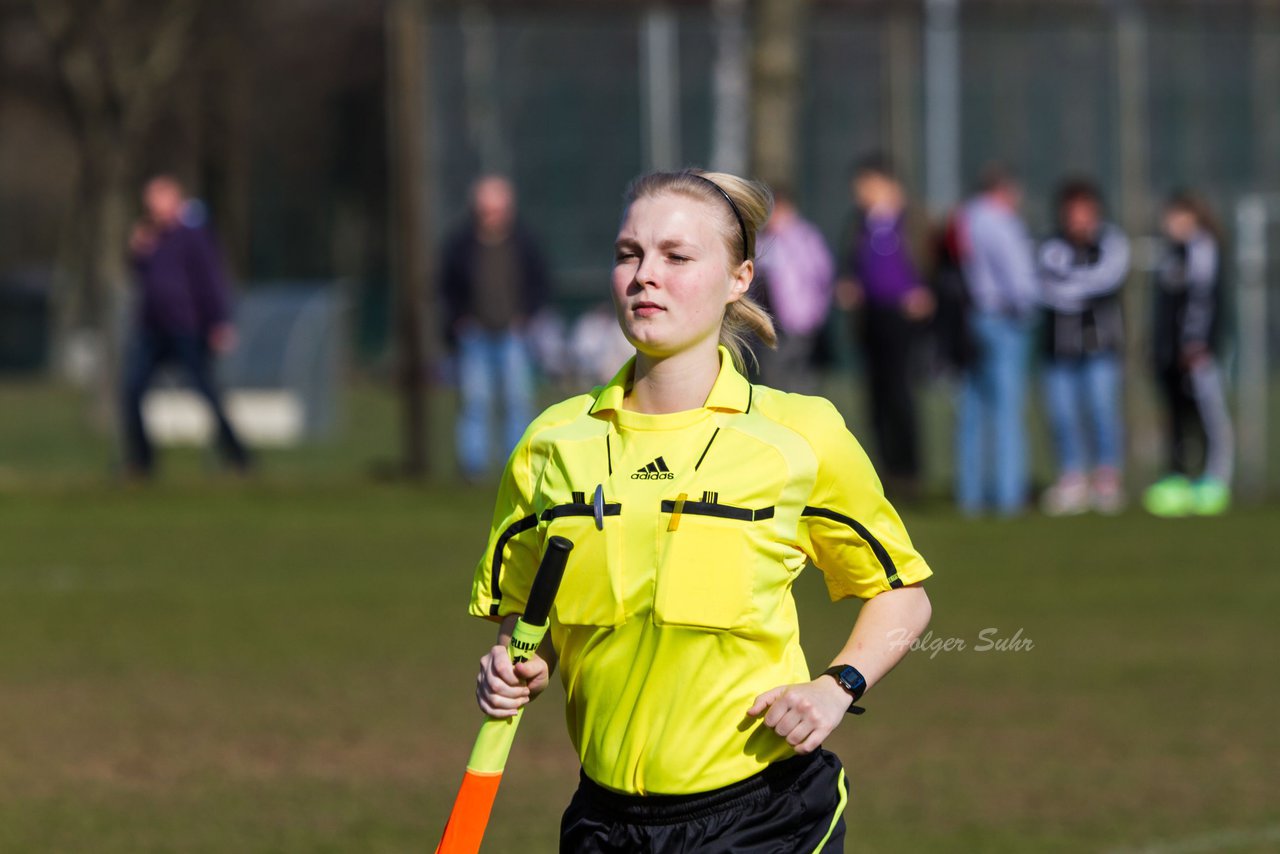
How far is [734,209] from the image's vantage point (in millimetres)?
3619

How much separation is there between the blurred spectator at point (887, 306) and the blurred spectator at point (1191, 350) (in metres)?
1.70

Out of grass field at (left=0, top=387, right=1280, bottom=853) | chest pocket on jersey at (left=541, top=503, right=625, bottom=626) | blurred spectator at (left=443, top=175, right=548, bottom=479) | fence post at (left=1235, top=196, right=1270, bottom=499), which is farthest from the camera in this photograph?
blurred spectator at (left=443, top=175, right=548, bottom=479)

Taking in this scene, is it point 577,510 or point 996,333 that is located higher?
point 577,510

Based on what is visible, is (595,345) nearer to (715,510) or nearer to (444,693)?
(444,693)

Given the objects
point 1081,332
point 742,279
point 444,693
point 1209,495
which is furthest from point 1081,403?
point 742,279

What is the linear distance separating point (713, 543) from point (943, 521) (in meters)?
10.5

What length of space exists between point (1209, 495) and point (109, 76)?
22.4 meters

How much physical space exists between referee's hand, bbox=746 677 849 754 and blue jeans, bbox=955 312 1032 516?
34.0 ft

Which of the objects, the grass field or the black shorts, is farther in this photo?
the grass field

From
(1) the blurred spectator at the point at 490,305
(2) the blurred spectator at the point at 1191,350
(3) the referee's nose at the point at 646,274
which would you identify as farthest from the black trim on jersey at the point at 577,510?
(1) the blurred spectator at the point at 490,305

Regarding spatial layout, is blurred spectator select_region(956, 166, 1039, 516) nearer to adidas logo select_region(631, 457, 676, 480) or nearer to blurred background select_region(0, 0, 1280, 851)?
blurred background select_region(0, 0, 1280, 851)

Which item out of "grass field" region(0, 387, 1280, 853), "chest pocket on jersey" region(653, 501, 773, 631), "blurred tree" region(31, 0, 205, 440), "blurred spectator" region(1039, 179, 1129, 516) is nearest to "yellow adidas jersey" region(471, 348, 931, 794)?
"chest pocket on jersey" region(653, 501, 773, 631)

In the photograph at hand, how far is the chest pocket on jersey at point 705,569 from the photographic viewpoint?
3.49 metres

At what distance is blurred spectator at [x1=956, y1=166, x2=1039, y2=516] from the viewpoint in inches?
533
